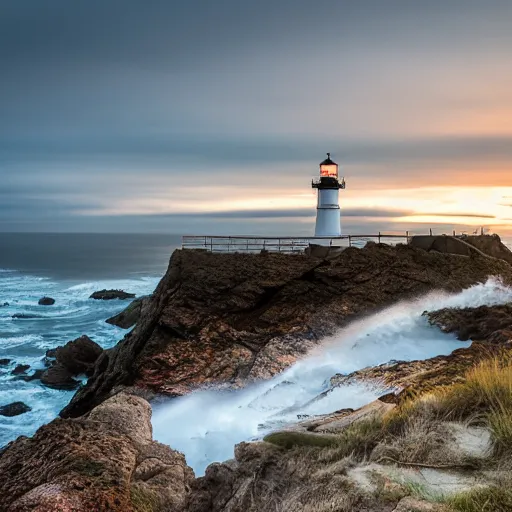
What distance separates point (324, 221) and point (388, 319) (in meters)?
15.5

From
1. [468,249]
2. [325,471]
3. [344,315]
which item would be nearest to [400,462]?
[325,471]

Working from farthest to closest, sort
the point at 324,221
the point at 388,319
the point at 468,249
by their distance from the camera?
the point at 324,221
the point at 468,249
the point at 388,319

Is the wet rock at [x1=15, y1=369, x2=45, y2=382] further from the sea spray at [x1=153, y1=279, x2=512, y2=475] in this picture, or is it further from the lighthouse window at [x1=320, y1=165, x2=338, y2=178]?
the lighthouse window at [x1=320, y1=165, x2=338, y2=178]

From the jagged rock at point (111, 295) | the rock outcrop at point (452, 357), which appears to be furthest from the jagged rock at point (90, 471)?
the jagged rock at point (111, 295)

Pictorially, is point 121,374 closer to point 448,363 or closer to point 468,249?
point 448,363

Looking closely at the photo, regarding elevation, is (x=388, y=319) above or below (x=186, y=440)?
above

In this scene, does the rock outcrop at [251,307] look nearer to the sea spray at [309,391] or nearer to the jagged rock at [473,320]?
the sea spray at [309,391]

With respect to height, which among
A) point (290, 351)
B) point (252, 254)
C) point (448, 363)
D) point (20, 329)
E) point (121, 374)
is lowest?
point (20, 329)

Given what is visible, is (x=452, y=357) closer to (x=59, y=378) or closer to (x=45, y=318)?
(x=59, y=378)

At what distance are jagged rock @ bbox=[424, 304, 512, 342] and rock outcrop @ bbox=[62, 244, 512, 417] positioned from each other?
268cm

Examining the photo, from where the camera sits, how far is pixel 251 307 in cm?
2030

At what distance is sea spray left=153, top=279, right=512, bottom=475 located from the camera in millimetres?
Result: 12125

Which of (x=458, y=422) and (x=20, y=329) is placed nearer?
(x=458, y=422)

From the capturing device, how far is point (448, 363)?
10.6 meters
